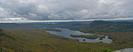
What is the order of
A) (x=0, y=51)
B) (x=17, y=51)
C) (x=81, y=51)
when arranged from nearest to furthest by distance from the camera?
(x=0, y=51)
(x=17, y=51)
(x=81, y=51)

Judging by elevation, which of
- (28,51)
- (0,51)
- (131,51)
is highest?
(0,51)

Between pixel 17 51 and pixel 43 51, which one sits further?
pixel 43 51

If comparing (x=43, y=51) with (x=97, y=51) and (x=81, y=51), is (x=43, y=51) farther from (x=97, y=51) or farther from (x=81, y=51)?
(x=97, y=51)

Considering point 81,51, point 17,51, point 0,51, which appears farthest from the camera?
point 81,51

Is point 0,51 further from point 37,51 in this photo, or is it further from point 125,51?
point 125,51

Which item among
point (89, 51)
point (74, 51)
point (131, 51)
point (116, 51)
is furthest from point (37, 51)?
point (131, 51)

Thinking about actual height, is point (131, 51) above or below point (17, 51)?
below

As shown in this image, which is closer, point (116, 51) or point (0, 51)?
point (0, 51)

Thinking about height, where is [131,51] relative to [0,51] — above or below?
below

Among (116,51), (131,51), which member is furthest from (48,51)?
(131,51)
